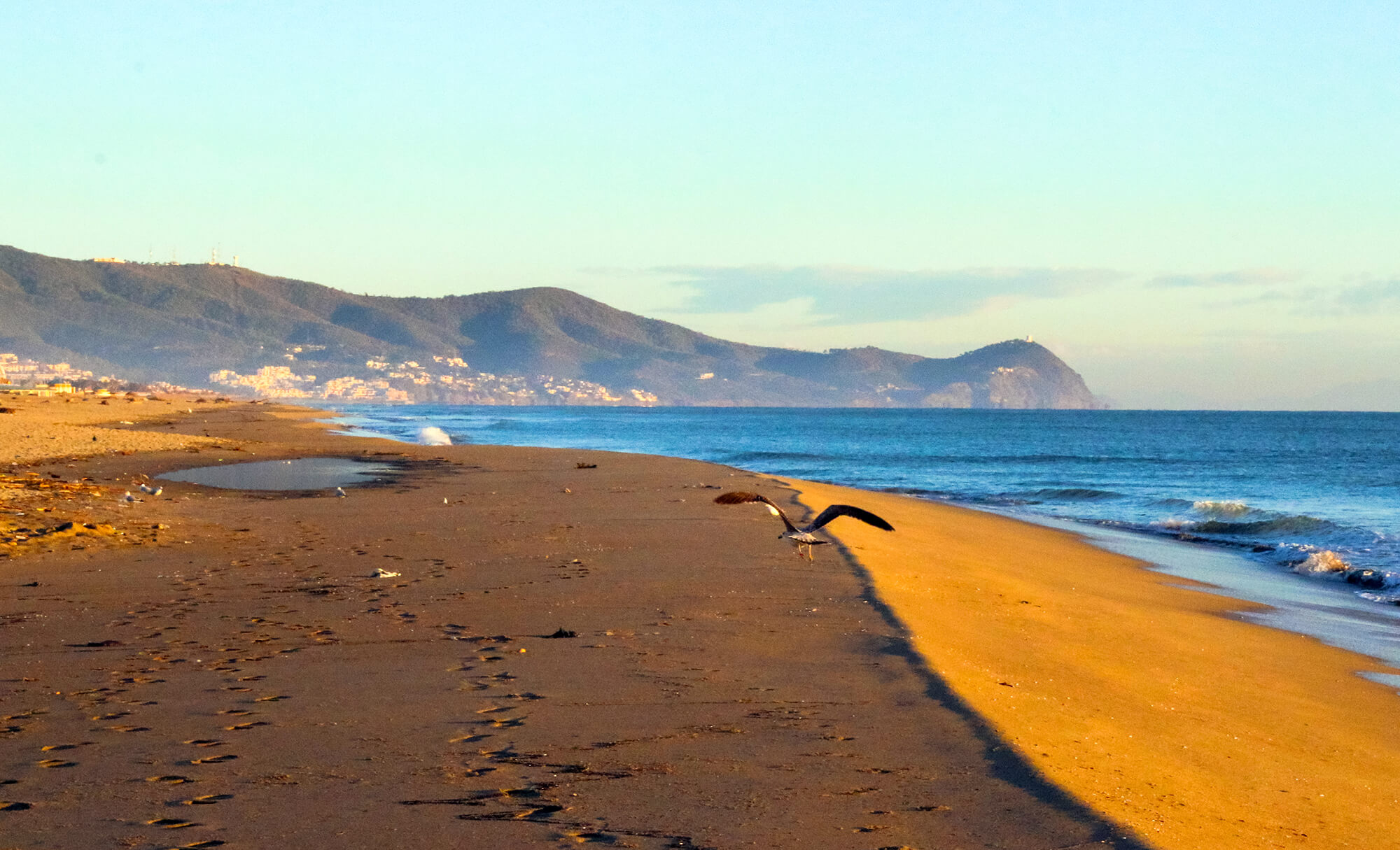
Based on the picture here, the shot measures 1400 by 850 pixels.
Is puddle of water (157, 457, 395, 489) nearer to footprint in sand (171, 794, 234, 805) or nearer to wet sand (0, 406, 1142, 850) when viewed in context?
wet sand (0, 406, 1142, 850)

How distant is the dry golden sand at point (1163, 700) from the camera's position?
17.3 feet

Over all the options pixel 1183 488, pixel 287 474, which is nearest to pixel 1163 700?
pixel 287 474

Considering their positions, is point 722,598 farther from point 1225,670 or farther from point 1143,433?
point 1143,433

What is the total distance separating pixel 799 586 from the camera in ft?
33.7

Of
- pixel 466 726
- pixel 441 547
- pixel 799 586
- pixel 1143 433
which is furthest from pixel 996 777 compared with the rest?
pixel 1143 433

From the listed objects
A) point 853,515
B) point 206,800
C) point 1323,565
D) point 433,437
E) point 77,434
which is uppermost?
point 853,515

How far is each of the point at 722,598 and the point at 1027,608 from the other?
384cm

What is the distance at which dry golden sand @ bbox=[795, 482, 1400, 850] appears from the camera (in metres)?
5.29

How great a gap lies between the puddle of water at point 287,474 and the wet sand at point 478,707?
336 inches

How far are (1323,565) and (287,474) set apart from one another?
20.3m

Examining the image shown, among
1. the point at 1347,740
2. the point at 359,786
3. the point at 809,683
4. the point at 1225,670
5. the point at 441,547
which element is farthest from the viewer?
the point at 441,547

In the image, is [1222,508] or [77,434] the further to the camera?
[77,434]

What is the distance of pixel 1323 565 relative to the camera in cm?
1770

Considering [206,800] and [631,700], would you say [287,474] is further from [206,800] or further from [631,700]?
[206,800]
